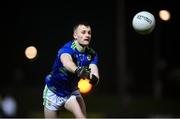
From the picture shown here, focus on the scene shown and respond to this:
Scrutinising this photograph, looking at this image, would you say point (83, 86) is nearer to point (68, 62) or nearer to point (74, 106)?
point (74, 106)

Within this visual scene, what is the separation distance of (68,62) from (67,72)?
454mm

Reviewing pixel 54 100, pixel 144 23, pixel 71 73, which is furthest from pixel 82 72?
pixel 144 23

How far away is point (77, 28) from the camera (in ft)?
34.1

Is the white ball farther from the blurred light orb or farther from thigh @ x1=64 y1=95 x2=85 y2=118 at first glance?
thigh @ x1=64 y1=95 x2=85 y2=118

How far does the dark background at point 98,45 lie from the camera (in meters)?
29.3

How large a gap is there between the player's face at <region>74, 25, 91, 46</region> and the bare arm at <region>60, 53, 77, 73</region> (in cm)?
32

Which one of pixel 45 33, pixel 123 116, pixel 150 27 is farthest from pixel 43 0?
pixel 150 27

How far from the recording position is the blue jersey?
1033 centimetres

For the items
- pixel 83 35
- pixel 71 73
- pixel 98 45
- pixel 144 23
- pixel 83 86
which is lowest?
pixel 98 45

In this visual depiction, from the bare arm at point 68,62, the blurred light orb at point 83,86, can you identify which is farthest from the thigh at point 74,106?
the bare arm at point 68,62

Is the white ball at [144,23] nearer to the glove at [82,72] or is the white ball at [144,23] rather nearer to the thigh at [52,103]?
the glove at [82,72]

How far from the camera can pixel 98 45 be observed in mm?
30953

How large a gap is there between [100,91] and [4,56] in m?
5.35

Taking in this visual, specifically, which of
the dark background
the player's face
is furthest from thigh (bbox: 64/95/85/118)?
the dark background
